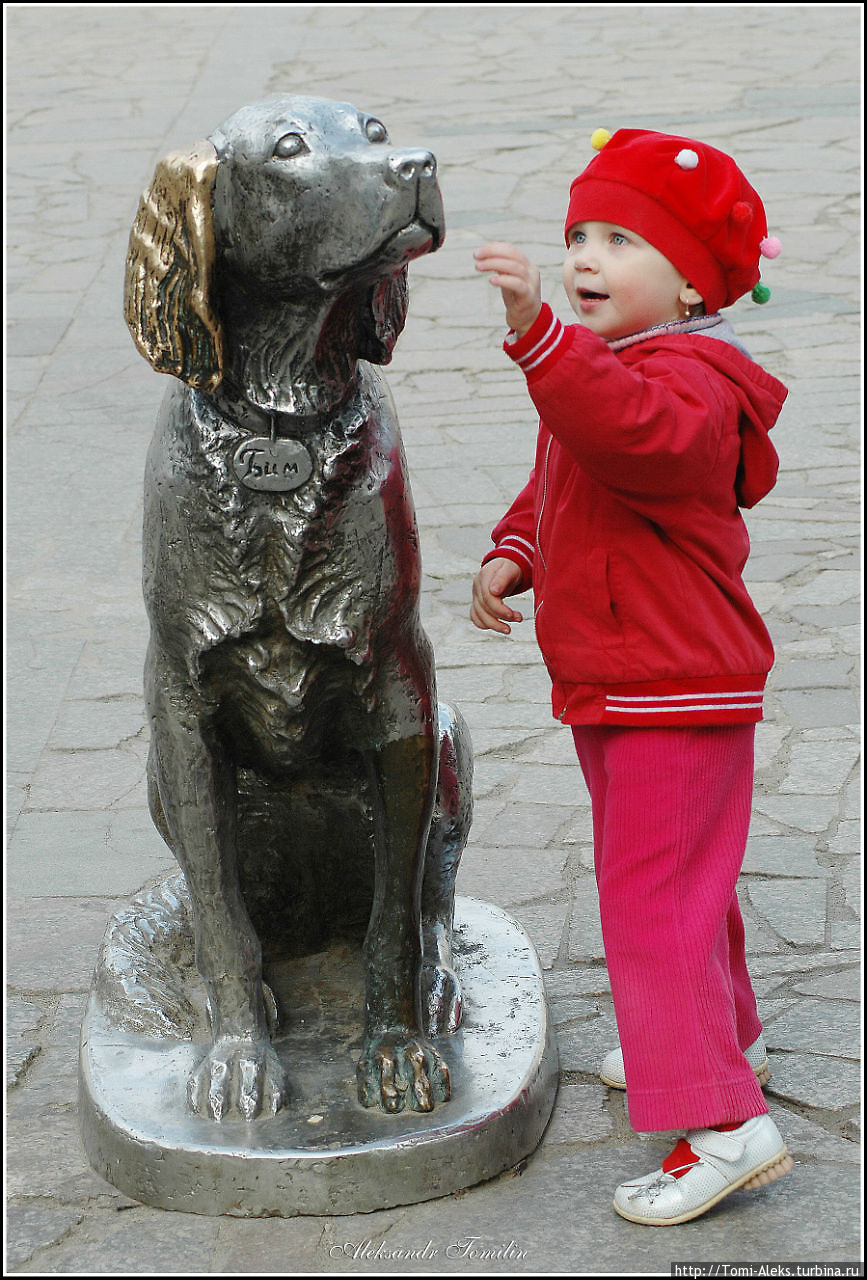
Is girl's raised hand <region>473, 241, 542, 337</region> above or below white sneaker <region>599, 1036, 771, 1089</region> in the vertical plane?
above

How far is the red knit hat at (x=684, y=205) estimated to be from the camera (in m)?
2.73

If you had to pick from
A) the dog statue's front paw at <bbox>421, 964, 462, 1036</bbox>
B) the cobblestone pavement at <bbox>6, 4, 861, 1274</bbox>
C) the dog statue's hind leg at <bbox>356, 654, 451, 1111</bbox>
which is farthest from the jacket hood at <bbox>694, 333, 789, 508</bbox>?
the cobblestone pavement at <bbox>6, 4, 861, 1274</bbox>

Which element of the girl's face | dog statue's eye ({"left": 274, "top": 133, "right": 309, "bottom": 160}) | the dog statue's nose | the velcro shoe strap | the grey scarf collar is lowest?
the velcro shoe strap

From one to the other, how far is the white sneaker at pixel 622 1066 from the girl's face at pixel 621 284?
1308 millimetres

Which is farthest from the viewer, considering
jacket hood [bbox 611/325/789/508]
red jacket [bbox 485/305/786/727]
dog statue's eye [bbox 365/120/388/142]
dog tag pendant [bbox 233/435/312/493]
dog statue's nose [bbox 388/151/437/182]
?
jacket hood [bbox 611/325/789/508]

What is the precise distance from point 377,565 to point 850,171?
8.46m

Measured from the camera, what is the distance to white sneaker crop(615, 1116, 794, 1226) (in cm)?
274

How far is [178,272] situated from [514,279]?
0.48 m

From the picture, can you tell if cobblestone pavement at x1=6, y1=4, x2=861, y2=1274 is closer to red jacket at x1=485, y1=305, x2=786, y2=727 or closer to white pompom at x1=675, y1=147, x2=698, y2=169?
red jacket at x1=485, y1=305, x2=786, y2=727

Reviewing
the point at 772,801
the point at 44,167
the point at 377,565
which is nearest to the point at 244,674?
the point at 377,565

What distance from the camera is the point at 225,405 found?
2564mm

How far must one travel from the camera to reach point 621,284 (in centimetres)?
279

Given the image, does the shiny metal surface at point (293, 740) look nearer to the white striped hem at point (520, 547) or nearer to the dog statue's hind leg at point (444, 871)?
the dog statue's hind leg at point (444, 871)

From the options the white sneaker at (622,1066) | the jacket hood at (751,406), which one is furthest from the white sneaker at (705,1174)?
the jacket hood at (751,406)
